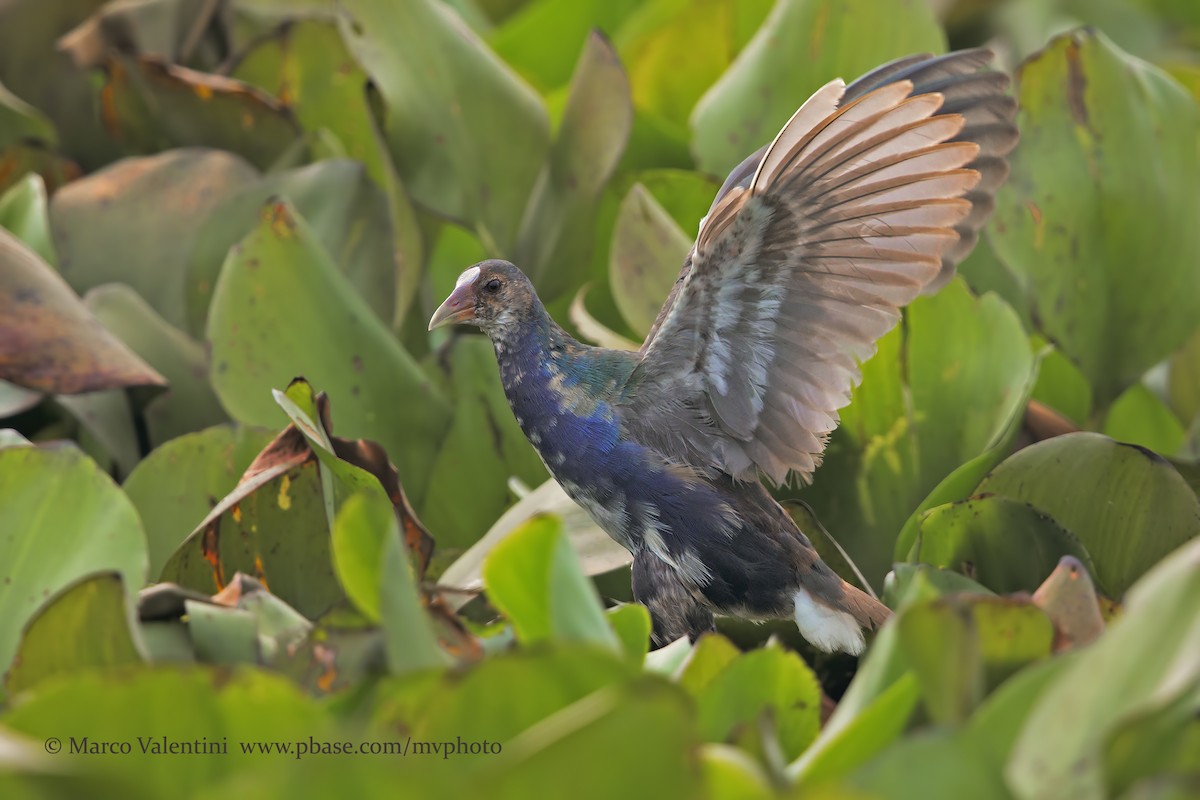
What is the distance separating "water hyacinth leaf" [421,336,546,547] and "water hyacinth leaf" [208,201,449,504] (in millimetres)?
71

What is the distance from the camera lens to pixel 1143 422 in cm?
286

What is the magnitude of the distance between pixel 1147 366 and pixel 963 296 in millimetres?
533

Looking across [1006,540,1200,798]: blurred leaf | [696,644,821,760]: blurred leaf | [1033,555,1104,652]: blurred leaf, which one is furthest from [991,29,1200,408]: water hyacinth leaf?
[1006,540,1200,798]: blurred leaf

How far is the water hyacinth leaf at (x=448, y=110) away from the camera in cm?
276

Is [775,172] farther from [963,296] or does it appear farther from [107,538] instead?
[107,538]

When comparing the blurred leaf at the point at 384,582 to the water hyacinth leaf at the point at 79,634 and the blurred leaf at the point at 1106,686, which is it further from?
the blurred leaf at the point at 1106,686

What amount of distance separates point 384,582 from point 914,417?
1.27 metres

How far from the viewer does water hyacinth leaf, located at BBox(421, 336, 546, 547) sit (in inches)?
100

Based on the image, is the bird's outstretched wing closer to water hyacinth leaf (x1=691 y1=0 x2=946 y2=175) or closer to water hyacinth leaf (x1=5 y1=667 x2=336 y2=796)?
water hyacinth leaf (x1=691 y1=0 x2=946 y2=175)

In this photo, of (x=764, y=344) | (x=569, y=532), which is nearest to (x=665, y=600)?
(x=569, y=532)

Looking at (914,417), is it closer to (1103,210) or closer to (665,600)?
(665,600)

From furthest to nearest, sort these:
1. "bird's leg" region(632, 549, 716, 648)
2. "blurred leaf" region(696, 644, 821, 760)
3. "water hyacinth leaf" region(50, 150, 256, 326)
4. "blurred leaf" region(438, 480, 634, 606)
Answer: "water hyacinth leaf" region(50, 150, 256, 326) < "bird's leg" region(632, 549, 716, 648) < "blurred leaf" region(438, 480, 634, 606) < "blurred leaf" region(696, 644, 821, 760)

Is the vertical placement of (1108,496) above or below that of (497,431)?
above

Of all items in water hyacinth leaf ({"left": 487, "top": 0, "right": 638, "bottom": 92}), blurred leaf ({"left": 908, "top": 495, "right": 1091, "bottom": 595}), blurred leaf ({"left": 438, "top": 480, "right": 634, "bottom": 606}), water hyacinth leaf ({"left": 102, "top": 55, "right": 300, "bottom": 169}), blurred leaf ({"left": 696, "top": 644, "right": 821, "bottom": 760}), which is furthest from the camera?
water hyacinth leaf ({"left": 487, "top": 0, "right": 638, "bottom": 92})
